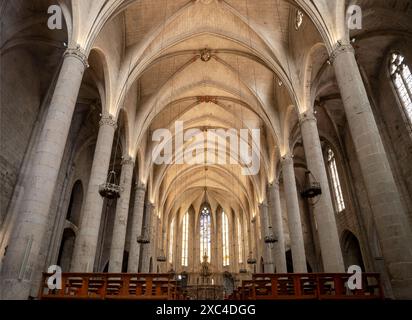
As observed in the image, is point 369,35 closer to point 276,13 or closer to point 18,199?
point 276,13

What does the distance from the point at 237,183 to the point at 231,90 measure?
45.9 feet

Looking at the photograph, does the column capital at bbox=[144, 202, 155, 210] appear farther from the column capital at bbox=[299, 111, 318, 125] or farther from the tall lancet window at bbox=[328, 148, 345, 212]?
the column capital at bbox=[299, 111, 318, 125]

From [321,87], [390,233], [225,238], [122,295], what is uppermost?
[321,87]

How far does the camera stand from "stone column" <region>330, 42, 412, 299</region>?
6.86 metres

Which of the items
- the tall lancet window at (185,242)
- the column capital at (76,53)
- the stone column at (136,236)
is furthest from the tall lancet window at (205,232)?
the column capital at (76,53)

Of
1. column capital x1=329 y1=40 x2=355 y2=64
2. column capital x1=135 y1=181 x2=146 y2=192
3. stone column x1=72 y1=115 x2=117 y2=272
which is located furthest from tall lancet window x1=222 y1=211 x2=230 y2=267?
column capital x1=329 y1=40 x2=355 y2=64

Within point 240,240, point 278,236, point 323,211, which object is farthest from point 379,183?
point 240,240

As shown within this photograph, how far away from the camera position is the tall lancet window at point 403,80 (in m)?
A: 13.9

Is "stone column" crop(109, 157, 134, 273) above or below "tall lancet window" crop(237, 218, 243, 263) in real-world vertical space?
below

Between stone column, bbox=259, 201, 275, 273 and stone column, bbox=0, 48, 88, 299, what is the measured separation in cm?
1723

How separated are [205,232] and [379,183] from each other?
31.7 metres
